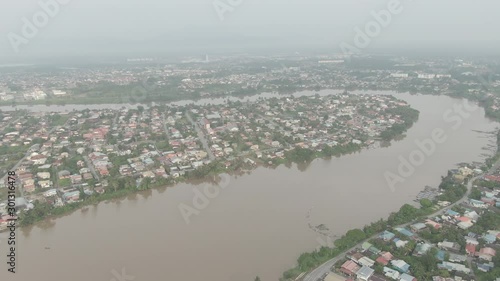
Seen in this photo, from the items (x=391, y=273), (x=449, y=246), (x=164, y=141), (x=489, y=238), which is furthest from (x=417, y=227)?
(x=164, y=141)

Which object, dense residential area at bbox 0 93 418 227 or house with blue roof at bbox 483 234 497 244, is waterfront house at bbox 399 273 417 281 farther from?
dense residential area at bbox 0 93 418 227

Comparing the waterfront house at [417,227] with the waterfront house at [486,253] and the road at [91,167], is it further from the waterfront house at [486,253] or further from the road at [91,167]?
the road at [91,167]

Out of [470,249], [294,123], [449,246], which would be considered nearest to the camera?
[470,249]

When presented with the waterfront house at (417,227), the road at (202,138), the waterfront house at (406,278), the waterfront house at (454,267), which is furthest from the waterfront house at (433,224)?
the road at (202,138)

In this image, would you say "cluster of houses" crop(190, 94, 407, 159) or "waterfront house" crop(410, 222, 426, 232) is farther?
"cluster of houses" crop(190, 94, 407, 159)

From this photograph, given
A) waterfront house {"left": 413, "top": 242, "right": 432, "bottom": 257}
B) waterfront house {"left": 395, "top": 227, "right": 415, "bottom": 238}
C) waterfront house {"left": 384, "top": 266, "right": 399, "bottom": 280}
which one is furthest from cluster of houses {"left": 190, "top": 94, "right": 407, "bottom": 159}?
waterfront house {"left": 384, "top": 266, "right": 399, "bottom": 280}

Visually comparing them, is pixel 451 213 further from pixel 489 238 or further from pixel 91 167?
pixel 91 167
